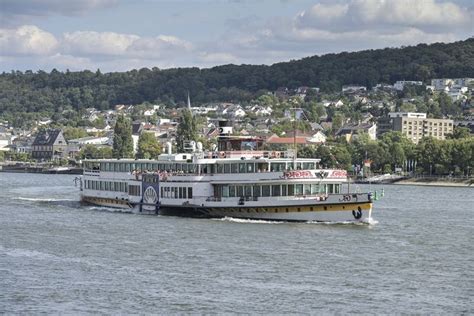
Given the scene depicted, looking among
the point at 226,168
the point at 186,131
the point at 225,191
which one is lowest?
the point at 225,191

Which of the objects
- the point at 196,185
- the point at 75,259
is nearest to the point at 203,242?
the point at 75,259

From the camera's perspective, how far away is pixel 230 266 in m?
51.4

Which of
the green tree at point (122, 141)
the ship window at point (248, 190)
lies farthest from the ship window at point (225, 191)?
the green tree at point (122, 141)

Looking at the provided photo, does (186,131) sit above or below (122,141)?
above

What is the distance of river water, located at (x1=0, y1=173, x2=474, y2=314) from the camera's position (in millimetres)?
43094

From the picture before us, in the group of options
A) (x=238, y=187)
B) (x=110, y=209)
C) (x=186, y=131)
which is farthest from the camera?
(x=186, y=131)

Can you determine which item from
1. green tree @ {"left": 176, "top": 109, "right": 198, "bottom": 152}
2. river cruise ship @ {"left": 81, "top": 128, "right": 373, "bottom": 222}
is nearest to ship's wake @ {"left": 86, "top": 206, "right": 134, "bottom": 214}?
Answer: river cruise ship @ {"left": 81, "top": 128, "right": 373, "bottom": 222}

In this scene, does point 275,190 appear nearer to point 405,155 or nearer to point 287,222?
point 287,222

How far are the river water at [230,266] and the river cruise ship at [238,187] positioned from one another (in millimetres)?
1309

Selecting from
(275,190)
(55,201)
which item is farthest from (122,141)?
(275,190)

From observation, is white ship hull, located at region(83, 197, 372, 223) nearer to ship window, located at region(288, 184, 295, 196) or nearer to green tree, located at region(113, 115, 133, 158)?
ship window, located at region(288, 184, 295, 196)

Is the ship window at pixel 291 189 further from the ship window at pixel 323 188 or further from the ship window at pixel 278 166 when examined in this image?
the ship window at pixel 278 166

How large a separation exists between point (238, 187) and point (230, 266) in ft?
66.0

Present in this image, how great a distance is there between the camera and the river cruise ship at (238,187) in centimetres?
6788
